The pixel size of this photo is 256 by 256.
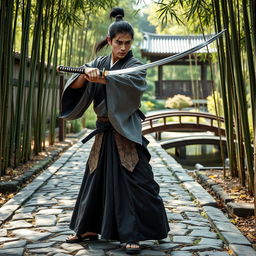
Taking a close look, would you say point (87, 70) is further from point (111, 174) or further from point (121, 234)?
point (121, 234)

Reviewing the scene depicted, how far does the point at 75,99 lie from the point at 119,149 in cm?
48

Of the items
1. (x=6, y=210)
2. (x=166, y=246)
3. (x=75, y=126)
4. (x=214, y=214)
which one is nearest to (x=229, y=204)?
(x=214, y=214)

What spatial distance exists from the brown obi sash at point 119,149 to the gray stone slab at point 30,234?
2.36 ft

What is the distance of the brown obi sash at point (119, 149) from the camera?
3.35m

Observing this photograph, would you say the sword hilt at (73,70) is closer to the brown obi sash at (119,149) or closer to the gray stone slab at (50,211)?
the brown obi sash at (119,149)

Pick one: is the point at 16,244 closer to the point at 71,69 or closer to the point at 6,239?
the point at 6,239

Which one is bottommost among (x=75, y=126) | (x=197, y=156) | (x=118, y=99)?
(x=118, y=99)

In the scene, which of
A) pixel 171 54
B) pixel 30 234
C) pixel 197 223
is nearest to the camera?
pixel 30 234

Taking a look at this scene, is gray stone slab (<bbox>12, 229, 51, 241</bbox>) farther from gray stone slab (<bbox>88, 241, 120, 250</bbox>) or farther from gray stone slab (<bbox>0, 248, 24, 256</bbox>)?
gray stone slab (<bbox>88, 241, 120, 250</bbox>)

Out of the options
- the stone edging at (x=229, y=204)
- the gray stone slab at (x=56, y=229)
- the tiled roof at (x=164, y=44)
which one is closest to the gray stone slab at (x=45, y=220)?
the gray stone slab at (x=56, y=229)

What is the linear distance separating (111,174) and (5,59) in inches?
124

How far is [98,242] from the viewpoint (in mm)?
3516

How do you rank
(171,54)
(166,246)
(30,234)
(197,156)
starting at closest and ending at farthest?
(166,246), (30,234), (197,156), (171,54)

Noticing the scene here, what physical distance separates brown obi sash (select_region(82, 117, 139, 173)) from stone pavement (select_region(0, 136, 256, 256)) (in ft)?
1.97
